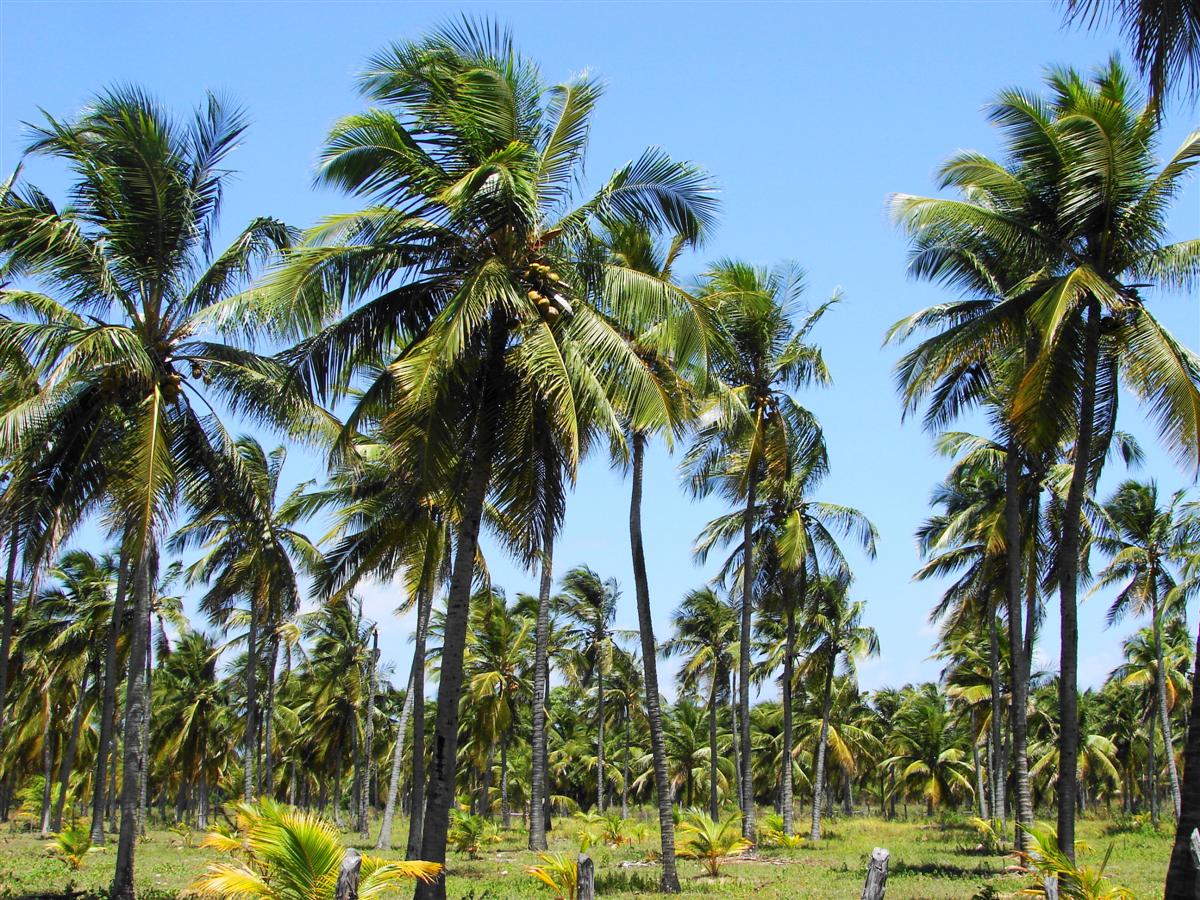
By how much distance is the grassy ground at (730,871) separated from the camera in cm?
1805

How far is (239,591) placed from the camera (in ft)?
91.5

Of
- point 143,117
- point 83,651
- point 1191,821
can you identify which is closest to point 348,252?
point 143,117

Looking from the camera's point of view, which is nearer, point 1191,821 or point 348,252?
point 1191,821

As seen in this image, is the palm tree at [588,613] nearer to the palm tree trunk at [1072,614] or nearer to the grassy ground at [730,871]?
the grassy ground at [730,871]

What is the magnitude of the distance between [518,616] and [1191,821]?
34869mm

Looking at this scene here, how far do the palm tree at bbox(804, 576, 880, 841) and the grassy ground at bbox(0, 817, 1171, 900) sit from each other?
3806mm

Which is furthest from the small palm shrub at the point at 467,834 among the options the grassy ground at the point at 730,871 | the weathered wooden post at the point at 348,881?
the weathered wooden post at the point at 348,881

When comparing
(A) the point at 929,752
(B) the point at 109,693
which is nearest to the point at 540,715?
(B) the point at 109,693

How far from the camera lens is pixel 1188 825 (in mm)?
9055

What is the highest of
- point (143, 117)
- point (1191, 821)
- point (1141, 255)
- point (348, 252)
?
point (143, 117)

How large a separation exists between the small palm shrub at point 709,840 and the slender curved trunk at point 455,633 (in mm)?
9704

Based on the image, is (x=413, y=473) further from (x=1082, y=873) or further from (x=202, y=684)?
(x=202, y=684)

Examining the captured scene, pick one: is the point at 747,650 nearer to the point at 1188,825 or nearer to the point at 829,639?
the point at 829,639

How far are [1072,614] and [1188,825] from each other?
6.99m
